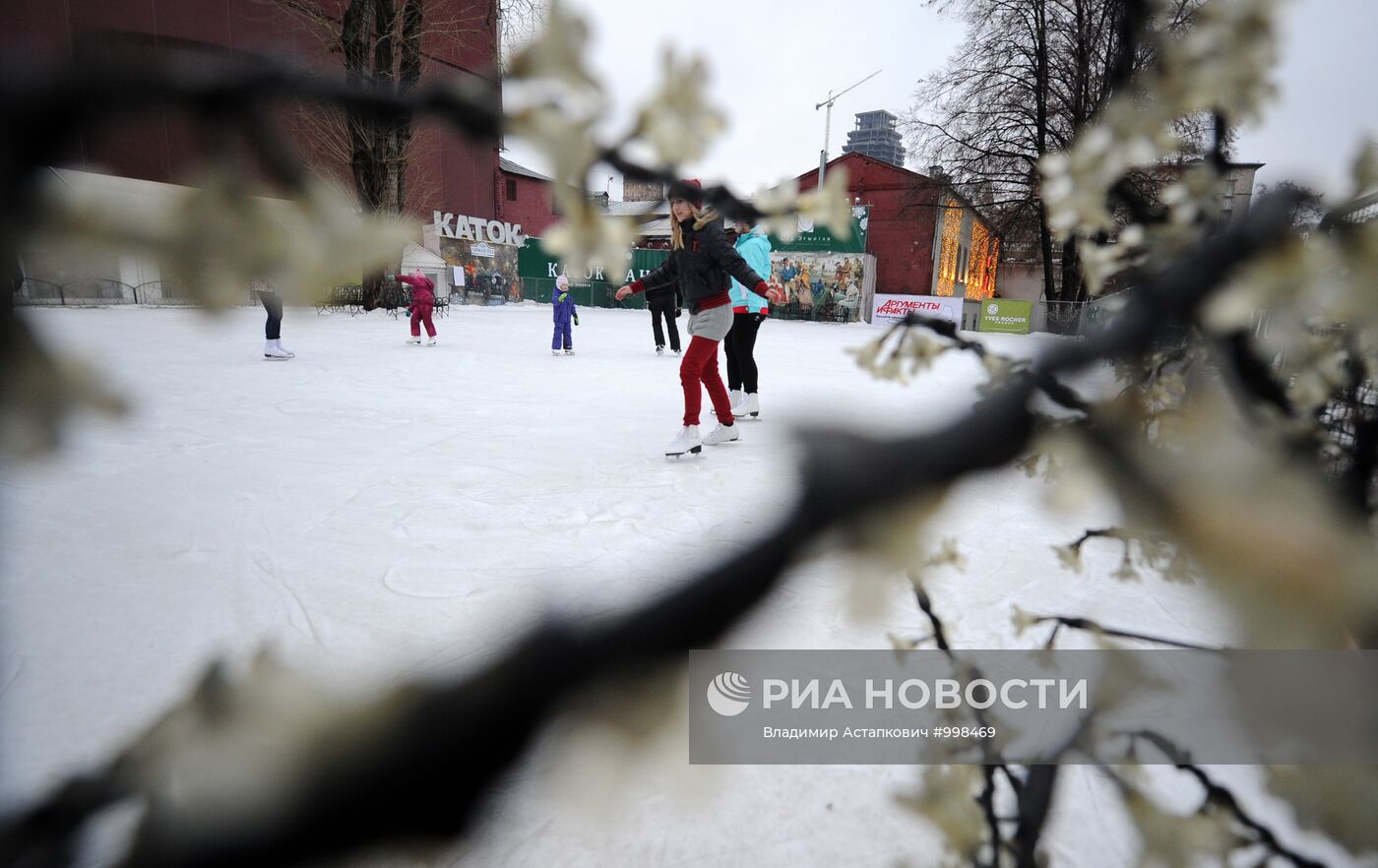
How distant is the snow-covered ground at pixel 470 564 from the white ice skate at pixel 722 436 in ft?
0.57

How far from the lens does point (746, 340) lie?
5199 millimetres

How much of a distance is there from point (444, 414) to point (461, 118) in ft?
16.7

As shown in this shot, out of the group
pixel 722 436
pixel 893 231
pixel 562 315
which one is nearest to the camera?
pixel 722 436

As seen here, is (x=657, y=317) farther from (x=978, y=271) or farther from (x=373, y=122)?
(x=978, y=271)

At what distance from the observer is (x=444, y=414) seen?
505 cm

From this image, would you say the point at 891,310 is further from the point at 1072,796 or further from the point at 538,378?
the point at 1072,796

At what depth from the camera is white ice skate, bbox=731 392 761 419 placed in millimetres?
5242

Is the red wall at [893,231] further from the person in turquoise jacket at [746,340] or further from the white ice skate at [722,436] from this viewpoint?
the white ice skate at [722,436]

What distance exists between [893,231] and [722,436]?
69.7 ft

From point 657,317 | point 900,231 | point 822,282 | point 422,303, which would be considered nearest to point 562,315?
point 657,317

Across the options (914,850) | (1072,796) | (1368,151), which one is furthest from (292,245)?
(1072,796)

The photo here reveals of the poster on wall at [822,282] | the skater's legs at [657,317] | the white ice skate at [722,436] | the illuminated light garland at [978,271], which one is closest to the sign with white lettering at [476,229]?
the poster on wall at [822,282]

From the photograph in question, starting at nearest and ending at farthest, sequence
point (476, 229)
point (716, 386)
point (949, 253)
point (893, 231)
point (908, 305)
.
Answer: point (716, 386)
point (908, 305)
point (893, 231)
point (949, 253)
point (476, 229)

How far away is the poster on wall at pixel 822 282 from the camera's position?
2056 cm
